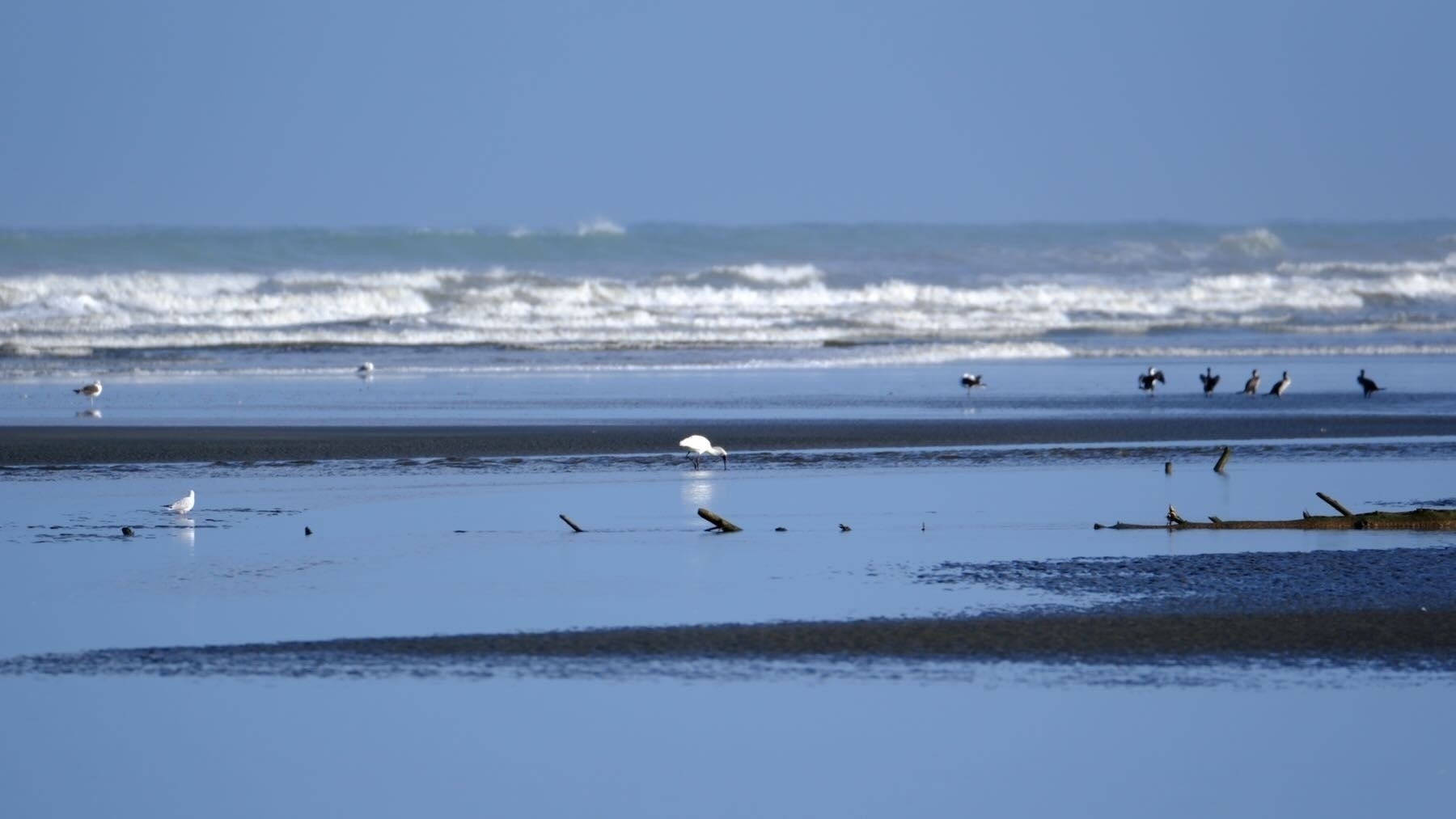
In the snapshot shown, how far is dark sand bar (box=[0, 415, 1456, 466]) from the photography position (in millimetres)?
15375

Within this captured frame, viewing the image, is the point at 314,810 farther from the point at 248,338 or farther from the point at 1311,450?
the point at 248,338

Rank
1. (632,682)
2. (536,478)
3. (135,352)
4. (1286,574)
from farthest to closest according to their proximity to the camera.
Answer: (135,352) → (536,478) → (1286,574) → (632,682)

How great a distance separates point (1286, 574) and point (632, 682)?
3.80 meters

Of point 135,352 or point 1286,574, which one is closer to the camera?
point 1286,574

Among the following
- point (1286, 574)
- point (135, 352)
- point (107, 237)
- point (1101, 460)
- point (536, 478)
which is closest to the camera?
point (1286, 574)

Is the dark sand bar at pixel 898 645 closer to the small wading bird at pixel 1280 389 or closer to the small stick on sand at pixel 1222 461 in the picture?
the small stick on sand at pixel 1222 461

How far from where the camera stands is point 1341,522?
10.7 m

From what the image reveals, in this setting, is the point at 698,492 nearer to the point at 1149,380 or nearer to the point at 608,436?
the point at 608,436

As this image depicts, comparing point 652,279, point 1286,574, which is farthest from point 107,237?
point 1286,574

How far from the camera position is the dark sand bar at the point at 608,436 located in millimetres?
15375

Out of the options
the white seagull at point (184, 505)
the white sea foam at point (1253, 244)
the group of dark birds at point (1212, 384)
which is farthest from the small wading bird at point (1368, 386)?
the white sea foam at point (1253, 244)

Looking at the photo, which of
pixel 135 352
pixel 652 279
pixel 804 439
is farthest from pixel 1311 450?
pixel 652 279

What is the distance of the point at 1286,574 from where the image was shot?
924 centimetres

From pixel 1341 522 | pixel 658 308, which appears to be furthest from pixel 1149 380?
pixel 658 308
